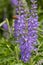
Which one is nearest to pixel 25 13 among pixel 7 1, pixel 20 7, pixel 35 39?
pixel 20 7

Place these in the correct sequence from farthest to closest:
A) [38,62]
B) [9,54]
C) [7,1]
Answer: [7,1] < [9,54] < [38,62]

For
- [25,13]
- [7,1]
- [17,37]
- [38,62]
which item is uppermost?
[25,13]

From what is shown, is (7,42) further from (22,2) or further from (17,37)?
(22,2)

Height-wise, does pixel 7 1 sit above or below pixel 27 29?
below

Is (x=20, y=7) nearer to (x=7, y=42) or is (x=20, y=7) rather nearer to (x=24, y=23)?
(x=24, y=23)

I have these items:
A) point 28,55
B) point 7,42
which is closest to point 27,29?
point 28,55

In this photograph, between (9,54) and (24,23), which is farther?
(9,54)

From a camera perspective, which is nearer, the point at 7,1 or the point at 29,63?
the point at 29,63

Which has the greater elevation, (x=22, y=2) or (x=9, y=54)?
(x=22, y=2)

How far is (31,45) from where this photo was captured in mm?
1668

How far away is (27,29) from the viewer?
5.41 ft

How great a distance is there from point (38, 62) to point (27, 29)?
195mm

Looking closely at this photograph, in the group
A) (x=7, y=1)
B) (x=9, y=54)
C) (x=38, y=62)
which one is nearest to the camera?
(x=38, y=62)

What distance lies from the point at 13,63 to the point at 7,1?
2542mm
